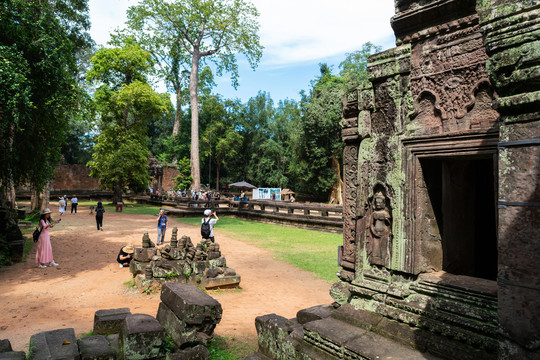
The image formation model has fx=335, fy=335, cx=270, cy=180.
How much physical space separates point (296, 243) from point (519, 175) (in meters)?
11.8

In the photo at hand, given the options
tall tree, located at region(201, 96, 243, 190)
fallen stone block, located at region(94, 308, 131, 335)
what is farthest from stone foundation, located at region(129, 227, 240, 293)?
tall tree, located at region(201, 96, 243, 190)

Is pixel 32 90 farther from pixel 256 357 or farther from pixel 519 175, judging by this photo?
pixel 519 175

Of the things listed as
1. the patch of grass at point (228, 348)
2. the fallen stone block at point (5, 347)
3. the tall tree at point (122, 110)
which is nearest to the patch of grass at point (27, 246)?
the fallen stone block at point (5, 347)

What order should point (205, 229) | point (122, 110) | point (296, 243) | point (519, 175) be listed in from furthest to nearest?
point (122, 110) → point (296, 243) → point (205, 229) → point (519, 175)

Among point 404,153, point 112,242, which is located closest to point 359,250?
point 404,153

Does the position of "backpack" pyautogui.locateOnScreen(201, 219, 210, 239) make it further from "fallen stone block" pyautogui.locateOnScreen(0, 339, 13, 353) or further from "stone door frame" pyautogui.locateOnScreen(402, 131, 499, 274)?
"stone door frame" pyautogui.locateOnScreen(402, 131, 499, 274)

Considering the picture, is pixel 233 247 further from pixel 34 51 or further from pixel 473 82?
pixel 473 82

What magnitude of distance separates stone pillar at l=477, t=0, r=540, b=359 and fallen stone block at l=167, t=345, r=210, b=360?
126 inches

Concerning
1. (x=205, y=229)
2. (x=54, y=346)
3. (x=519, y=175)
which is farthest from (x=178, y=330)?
(x=205, y=229)

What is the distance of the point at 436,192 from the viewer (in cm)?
350

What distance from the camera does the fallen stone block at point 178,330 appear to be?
4.09 meters

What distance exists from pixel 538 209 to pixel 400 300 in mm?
1756

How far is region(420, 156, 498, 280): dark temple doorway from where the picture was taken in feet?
11.3

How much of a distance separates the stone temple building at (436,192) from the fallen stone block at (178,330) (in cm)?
89
